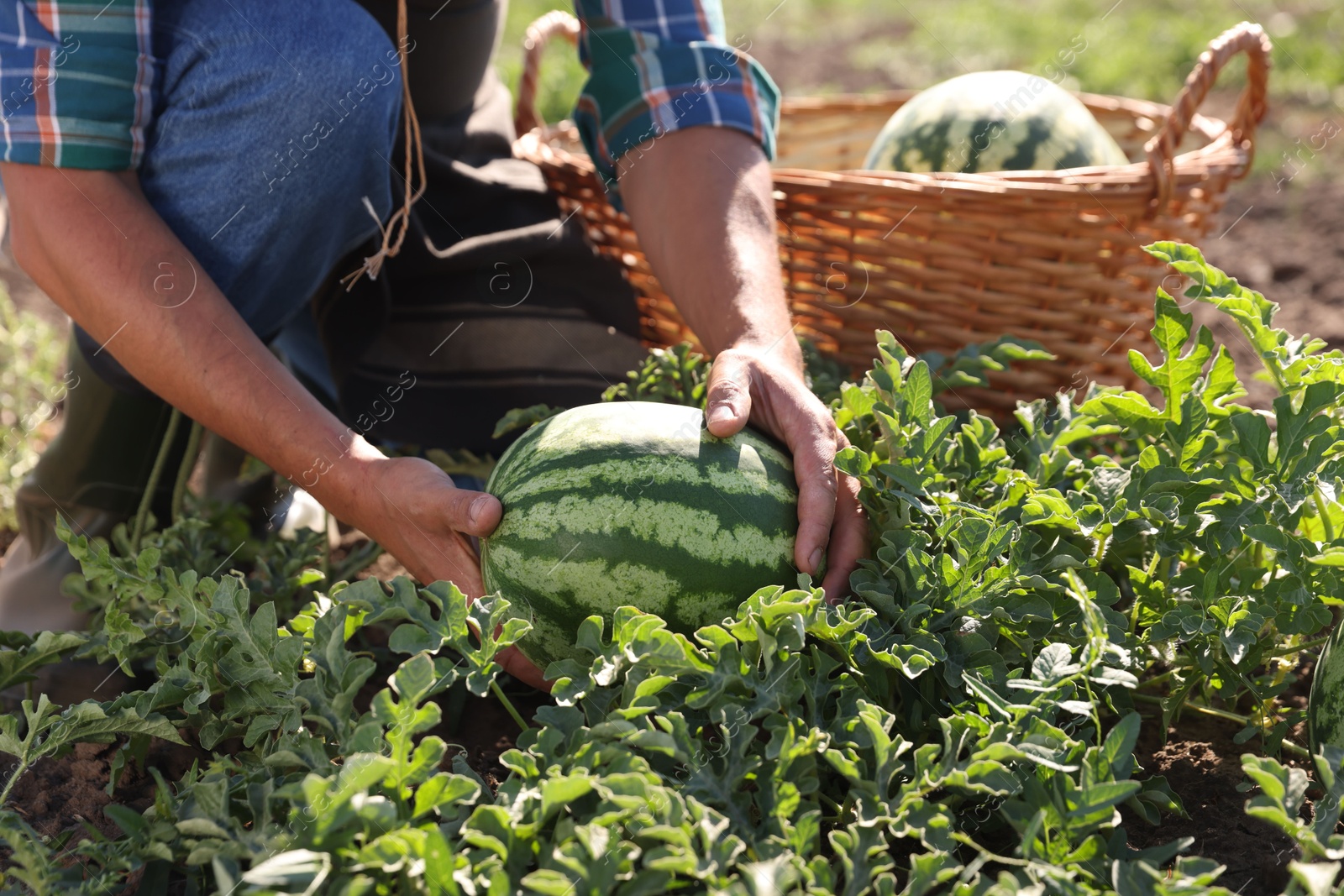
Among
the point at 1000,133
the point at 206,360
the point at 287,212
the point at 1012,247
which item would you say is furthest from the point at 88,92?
the point at 1000,133

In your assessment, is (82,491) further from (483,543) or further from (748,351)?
(748,351)

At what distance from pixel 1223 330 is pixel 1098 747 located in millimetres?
3090

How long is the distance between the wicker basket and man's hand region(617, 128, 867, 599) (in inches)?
12.7

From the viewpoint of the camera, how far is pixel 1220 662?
159 centimetres

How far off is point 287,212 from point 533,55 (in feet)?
4.00

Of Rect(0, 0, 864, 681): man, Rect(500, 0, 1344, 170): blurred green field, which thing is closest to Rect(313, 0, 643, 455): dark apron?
Rect(0, 0, 864, 681): man

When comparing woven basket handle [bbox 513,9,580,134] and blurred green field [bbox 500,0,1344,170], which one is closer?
woven basket handle [bbox 513,9,580,134]

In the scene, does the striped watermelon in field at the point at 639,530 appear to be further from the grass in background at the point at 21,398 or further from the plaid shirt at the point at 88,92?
the grass in background at the point at 21,398

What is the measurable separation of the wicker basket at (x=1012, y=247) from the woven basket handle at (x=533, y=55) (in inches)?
19.4

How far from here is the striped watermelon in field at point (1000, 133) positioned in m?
2.88

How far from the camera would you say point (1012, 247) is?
99.5 inches

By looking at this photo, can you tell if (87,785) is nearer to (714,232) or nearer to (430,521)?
(430,521)

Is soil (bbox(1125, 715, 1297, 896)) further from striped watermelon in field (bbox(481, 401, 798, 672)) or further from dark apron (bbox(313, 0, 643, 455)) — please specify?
dark apron (bbox(313, 0, 643, 455))

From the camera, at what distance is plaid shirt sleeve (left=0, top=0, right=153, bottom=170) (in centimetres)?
185
